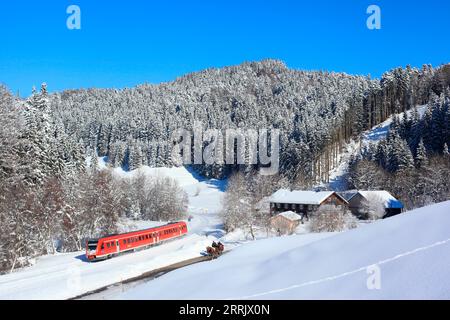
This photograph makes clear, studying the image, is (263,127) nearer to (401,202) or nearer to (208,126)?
(208,126)

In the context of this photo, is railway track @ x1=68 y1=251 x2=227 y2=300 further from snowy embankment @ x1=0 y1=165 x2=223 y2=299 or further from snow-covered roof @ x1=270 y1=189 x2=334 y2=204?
snow-covered roof @ x1=270 y1=189 x2=334 y2=204

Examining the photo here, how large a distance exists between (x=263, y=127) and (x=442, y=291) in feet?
455

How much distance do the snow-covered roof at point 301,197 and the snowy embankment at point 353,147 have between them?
21.8 m

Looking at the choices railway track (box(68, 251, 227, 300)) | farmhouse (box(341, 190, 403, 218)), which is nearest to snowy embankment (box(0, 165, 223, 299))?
railway track (box(68, 251, 227, 300))

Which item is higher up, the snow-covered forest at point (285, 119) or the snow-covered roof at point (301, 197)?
the snow-covered forest at point (285, 119)

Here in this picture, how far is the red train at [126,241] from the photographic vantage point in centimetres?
3222

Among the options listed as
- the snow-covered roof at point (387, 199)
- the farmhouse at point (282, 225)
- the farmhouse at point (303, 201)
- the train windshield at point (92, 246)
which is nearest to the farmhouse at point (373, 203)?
the snow-covered roof at point (387, 199)

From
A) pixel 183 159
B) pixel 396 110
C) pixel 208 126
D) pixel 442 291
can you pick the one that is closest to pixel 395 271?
pixel 442 291

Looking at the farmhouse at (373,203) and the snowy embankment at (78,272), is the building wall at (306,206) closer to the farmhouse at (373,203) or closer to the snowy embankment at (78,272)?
the farmhouse at (373,203)

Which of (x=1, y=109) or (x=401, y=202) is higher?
(x=1, y=109)

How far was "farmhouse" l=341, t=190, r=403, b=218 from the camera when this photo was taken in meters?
65.6

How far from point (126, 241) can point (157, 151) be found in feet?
320
